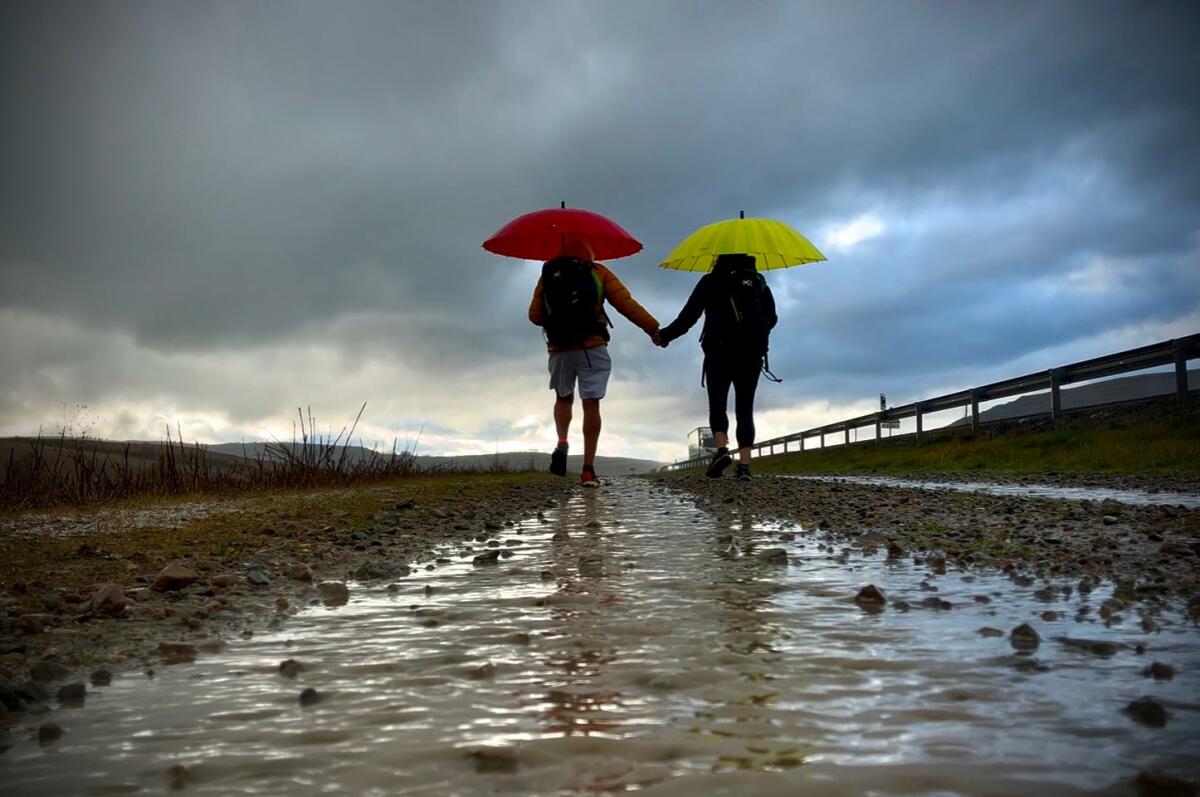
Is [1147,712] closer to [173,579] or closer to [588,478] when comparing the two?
[173,579]

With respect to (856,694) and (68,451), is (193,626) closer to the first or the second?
(856,694)

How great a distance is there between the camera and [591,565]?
13.0 ft

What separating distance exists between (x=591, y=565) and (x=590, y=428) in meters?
6.35

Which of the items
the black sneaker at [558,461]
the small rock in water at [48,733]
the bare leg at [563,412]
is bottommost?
the small rock in water at [48,733]

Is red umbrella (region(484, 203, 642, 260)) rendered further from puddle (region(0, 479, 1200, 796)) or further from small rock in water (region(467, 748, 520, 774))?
small rock in water (region(467, 748, 520, 774))

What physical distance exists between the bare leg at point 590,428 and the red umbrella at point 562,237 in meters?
1.71

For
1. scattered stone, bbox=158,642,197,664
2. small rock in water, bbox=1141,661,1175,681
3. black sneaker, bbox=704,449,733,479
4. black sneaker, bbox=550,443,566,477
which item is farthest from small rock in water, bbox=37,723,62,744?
black sneaker, bbox=704,449,733,479

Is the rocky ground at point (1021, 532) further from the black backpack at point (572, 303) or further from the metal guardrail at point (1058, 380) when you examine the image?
the metal guardrail at point (1058, 380)

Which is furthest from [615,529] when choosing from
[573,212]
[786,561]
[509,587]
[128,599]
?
[573,212]

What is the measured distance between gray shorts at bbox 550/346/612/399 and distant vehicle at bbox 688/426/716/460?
30.6m

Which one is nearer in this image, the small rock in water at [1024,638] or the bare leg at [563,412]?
the small rock in water at [1024,638]

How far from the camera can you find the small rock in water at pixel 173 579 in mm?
3613

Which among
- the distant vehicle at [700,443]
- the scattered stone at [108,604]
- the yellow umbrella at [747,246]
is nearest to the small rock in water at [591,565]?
the scattered stone at [108,604]

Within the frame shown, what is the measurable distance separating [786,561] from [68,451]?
33.7 feet
